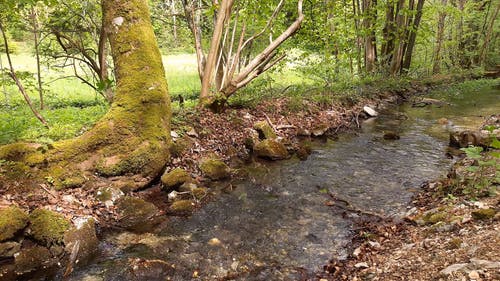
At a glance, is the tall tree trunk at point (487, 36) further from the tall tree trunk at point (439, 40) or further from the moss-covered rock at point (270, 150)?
the moss-covered rock at point (270, 150)

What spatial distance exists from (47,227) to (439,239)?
4.85 meters

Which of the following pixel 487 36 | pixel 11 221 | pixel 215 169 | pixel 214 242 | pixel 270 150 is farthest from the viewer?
pixel 487 36

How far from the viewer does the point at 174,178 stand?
243 inches

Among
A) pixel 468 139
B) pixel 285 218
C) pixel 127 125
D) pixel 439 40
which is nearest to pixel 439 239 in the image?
pixel 285 218

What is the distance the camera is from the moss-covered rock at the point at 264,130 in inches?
352

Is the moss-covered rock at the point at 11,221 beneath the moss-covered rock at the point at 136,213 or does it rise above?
above

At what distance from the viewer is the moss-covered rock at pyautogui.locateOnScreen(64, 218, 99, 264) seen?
4262mm

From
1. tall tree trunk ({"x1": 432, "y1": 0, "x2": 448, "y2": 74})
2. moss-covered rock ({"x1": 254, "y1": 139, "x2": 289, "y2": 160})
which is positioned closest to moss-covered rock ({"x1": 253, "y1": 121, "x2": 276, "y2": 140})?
moss-covered rock ({"x1": 254, "y1": 139, "x2": 289, "y2": 160})

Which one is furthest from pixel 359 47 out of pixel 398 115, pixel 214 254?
pixel 214 254

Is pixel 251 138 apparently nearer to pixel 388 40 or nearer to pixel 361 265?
pixel 361 265

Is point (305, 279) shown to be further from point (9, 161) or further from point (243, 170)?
point (9, 161)

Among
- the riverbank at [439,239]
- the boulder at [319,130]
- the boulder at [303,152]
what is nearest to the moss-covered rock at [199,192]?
the riverbank at [439,239]

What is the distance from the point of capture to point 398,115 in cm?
1340

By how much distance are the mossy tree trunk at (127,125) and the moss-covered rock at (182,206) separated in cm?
80
